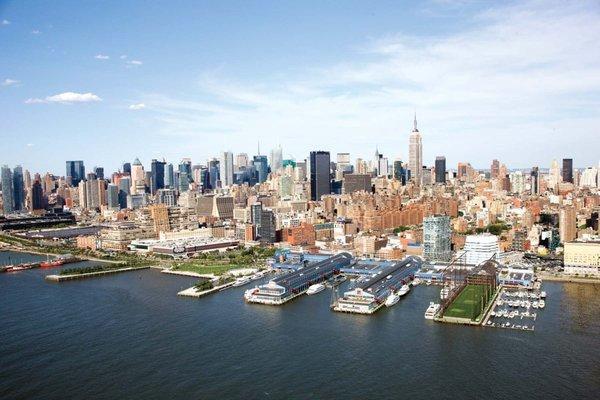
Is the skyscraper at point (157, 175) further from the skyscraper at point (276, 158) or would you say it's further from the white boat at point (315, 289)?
the white boat at point (315, 289)

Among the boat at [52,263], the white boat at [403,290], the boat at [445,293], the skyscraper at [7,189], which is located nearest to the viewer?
the boat at [445,293]

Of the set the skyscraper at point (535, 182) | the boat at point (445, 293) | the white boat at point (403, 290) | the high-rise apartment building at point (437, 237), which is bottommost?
the white boat at point (403, 290)

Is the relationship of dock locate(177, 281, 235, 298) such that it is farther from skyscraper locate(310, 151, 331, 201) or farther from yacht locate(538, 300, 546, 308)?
skyscraper locate(310, 151, 331, 201)

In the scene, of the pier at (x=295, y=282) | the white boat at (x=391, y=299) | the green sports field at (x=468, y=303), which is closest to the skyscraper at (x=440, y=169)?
the pier at (x=295, y=282)

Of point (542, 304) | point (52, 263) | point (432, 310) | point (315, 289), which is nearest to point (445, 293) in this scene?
point (432, 310)

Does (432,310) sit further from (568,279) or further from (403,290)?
(568,279)

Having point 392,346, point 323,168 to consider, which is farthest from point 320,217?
point 392,346

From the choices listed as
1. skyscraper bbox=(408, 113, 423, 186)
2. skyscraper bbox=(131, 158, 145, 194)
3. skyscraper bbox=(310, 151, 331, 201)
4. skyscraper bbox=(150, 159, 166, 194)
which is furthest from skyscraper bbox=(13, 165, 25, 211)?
skyscraper bbox=(408, 113, 423, 186)
